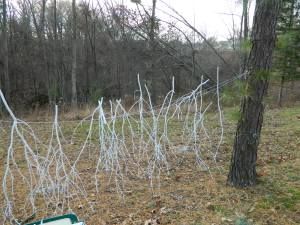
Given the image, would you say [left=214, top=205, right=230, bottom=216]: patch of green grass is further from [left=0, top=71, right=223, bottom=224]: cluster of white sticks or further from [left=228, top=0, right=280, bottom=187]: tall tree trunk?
[left=0, top=71, right=223, bottom=224]: cluster of white sticks

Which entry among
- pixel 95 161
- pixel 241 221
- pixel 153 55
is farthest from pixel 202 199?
pixel 153 55

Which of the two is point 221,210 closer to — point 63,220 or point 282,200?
point 282,200

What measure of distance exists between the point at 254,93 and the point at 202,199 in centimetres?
95

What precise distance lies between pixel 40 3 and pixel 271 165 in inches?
492

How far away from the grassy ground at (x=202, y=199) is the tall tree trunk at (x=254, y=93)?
11 cm

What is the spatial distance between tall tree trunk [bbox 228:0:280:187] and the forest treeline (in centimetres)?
852

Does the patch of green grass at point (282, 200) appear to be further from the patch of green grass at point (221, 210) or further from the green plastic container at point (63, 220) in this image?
the green plastic container at point (63, 220)

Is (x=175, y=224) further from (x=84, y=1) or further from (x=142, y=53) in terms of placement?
(x=84, y=1)

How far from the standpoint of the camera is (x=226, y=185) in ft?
9.04

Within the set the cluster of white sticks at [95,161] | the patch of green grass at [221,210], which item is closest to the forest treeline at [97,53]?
the cluster of white sticks at [95,161]

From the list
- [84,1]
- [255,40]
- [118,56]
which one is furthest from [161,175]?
[84,1]

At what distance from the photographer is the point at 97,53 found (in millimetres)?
14461

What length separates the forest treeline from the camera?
1157 centimetres

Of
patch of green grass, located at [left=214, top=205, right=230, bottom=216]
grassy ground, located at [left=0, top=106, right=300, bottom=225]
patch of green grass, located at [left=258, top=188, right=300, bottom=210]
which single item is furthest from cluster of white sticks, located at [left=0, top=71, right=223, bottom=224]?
patch of green grass, located at [left=258, top=188, right=300, bottom=210]
